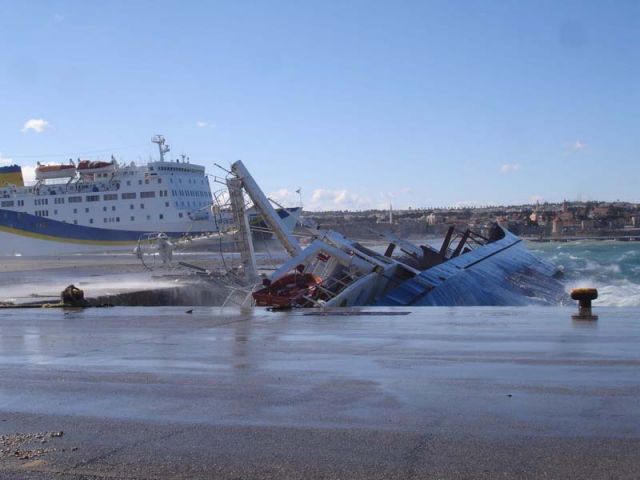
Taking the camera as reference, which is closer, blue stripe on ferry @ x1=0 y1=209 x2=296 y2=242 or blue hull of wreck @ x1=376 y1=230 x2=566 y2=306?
blue hull of wreck @ x1=376 y1=230 x2=566 y2=306

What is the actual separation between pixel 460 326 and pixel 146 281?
62.2ft

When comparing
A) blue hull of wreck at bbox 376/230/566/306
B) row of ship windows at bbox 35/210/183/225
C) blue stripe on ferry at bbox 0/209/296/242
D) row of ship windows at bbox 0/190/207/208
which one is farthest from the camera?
blue stripe on ferry at bbox 0/209/296/242

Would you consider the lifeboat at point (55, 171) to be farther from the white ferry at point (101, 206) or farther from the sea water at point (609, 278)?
the sea water at point (609, 278)

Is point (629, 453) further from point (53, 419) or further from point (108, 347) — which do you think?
point (108, 347)

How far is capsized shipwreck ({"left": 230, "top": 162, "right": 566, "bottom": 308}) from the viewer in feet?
66.5

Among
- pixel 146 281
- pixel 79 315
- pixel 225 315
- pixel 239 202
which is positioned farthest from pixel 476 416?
pixel 146 281

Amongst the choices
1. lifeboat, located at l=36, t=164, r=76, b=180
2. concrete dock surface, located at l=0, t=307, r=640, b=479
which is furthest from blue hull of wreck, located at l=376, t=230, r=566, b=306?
lifeboat, located at l=36, t=164, r=76, b=180

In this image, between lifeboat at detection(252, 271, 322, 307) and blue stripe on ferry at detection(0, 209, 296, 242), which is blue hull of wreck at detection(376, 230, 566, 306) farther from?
blue stripe on ferry at detection(0, 209, 296, 242)

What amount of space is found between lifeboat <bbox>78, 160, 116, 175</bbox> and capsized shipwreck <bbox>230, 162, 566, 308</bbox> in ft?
150

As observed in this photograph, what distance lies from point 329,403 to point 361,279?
14.3 m

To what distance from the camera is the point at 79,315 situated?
1739cm

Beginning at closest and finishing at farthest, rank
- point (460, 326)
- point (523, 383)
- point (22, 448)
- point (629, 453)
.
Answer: point (629, 453)
point (22, 448)
point (523, 383)
point (460, 326)

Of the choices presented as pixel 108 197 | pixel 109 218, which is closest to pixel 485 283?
pixel 109 218

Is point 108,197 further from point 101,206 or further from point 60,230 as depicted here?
point 60,230
